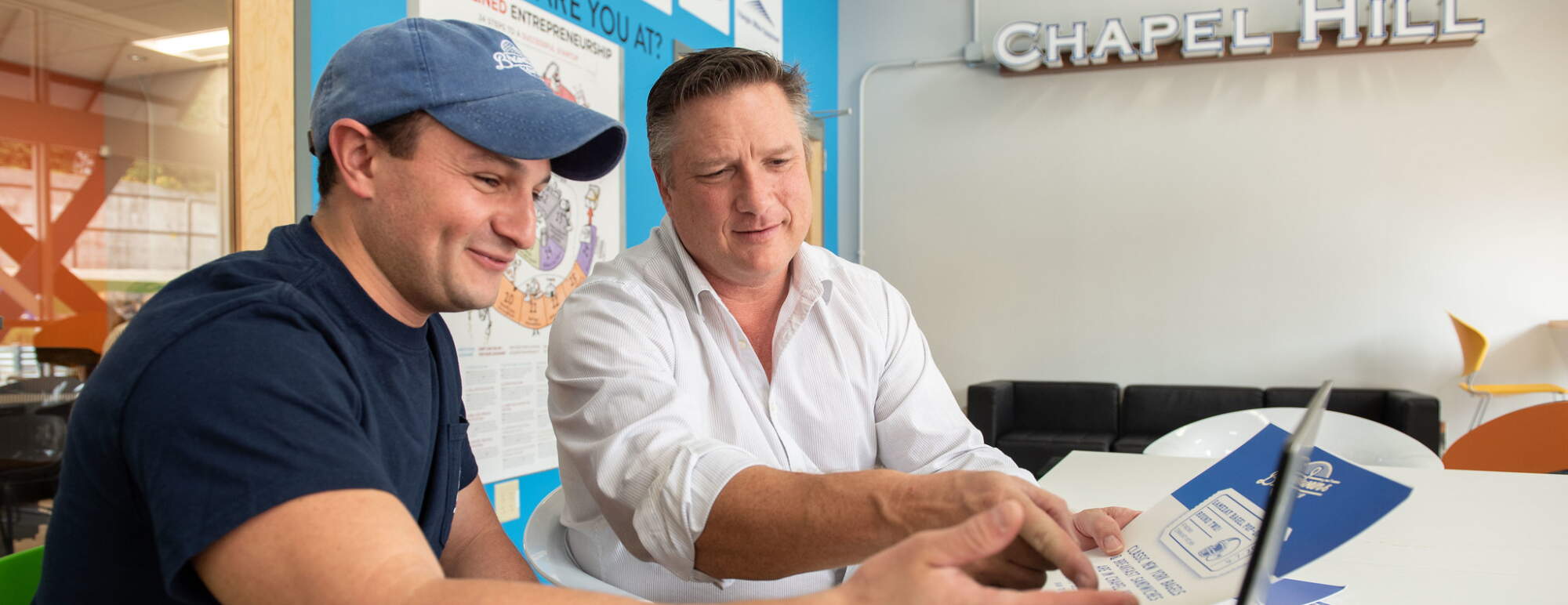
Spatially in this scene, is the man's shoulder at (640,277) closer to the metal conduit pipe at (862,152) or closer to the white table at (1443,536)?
the white table at (1443,536)

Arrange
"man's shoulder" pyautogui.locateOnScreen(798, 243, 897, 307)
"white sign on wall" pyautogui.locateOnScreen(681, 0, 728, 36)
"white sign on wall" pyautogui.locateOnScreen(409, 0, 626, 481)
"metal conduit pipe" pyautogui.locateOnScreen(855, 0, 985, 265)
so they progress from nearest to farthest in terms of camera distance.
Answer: "man's shoulder" pyautogui.locateOnScreen(798, 243, 897, 307) → "white sign on wall" pyautogui.locateOnScreen(409, 0, 626, 481) → "white sign on wall" pyautogui.locateOnScreen(681, 0, 728, 36) → "metal conduit pipe" pyautogui.locateOnScreen(855, 0, 985, 265)

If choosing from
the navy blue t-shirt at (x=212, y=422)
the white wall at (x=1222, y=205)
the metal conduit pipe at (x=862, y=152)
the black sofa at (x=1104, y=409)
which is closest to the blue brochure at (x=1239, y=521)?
the navy blue t-shirt at (x=212, y=422)

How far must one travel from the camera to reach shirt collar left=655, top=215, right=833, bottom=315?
1547mm

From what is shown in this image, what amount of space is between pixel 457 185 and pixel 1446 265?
19.8 ft

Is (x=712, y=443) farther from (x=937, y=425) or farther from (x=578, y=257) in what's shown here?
(x=578, y=257)

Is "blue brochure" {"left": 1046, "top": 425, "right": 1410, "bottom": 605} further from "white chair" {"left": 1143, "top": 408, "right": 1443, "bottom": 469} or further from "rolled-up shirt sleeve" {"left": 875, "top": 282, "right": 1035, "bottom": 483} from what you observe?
"white chair" {"left": 1143, "top": 408, "right": 1443, "bottom": 469}

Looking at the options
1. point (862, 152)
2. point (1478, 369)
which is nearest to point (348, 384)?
point (862, 152)

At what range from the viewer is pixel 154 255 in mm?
2004

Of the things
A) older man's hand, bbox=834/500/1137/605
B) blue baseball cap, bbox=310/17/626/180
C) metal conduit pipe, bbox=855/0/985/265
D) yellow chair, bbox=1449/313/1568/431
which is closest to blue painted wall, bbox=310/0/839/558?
metal conduit pipe, bbox=855/0/985/265

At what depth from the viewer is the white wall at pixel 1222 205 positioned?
17.5 feet

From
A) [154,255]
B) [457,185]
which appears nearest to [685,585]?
[457,185]

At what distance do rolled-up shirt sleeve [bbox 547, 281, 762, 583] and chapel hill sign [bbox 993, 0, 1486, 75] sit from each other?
193 inches

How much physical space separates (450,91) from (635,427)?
45 centimetres

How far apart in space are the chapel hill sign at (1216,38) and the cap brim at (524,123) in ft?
17.1
